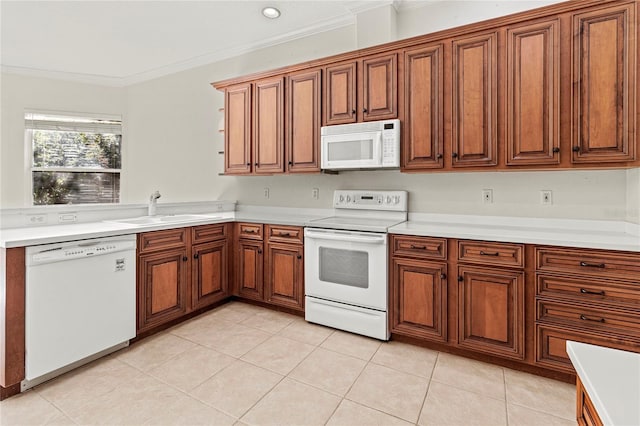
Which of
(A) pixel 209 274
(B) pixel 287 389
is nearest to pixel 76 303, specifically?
(A) pixel 209 274

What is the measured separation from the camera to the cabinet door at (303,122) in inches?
122

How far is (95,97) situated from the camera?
486 centimetres

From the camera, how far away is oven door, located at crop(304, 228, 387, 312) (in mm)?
A: 2590

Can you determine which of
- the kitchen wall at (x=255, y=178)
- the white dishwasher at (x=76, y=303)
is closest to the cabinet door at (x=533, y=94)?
the kitchen wall at (x=255, y=178)

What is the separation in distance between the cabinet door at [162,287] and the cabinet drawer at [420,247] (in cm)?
183

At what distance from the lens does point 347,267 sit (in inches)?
108

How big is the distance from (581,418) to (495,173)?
2.21 metres

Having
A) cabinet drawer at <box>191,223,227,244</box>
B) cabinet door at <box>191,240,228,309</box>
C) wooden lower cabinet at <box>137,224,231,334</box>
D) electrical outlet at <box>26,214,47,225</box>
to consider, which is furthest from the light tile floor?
electrical outlet at <box>26,214,47,225</box>

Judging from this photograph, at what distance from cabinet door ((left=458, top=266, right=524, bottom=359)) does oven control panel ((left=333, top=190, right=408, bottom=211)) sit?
2.90ft

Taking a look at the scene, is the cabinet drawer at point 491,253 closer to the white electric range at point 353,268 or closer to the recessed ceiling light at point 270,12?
the white electric range at point 353,268

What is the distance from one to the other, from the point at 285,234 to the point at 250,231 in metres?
0.42

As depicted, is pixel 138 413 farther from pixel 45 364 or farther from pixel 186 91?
pixel 186 91

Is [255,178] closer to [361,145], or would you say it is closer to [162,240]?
[162,240]

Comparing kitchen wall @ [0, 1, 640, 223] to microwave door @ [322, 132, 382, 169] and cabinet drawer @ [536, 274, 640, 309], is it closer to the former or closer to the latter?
microwave door @ [322, 132, 382, 169]
